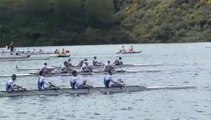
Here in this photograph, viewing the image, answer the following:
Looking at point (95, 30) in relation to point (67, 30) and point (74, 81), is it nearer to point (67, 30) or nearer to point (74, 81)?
point (67, 30)

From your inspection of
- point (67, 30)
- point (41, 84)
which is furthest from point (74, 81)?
point (67, 30)

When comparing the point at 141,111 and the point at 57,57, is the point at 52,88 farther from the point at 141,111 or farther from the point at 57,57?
the point at 57,57

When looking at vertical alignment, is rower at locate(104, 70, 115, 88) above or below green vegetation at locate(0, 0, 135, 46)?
below

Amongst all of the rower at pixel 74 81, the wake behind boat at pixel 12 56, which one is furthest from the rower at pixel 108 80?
the wake behind boat at pixel 12 56

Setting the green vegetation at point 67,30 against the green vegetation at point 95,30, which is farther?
the green vegetation at point 67,30

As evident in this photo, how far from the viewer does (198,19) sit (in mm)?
192750

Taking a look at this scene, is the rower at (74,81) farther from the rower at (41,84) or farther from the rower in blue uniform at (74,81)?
the rower at (41,84)

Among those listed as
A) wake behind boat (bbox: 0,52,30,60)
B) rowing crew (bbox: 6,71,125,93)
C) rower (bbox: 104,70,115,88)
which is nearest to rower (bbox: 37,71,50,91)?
rowing crew (bbox: 6,71,125,93)

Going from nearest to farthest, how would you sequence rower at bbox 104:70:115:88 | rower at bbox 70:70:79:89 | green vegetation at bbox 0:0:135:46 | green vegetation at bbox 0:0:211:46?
rower at bbox 70:70:79:89 → rower at bbox 104:70:115:88 → green vegetation at bbox 0:0:211:46 → green vegetation at bbox 0:0:135:46

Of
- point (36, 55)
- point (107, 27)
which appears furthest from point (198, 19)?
point (36, 55)

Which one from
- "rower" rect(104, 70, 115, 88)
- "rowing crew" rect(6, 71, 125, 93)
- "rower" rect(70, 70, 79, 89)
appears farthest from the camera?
"rower" rect(104, 70, 115, 88)

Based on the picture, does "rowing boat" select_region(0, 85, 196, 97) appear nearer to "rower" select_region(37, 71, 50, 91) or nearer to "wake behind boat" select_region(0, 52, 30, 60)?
"rower" select_region(37, 71, 50, 91)

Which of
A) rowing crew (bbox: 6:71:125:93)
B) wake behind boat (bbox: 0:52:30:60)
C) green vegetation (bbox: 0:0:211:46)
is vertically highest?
green vegetation (bbox: 0:0:211:46)

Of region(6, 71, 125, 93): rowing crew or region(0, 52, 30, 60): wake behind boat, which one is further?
region(0, 52, 30, 60): wake behind boat
